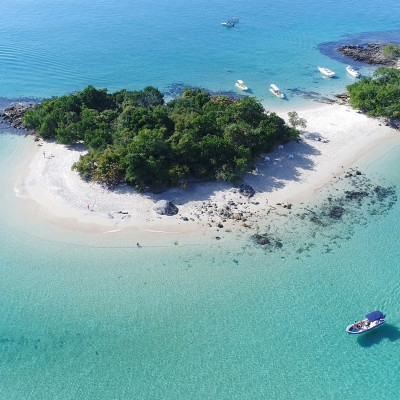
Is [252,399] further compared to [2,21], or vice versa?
[2,21]

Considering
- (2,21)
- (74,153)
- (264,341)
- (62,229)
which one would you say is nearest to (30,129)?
(74,153)

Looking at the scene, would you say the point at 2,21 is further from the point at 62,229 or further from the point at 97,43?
→ the point at 62,229

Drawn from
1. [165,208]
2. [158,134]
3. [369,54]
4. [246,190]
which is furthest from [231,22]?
[165,208]

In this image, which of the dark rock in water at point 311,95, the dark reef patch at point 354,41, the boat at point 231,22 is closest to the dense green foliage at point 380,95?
the dark rock in water at point 311,95

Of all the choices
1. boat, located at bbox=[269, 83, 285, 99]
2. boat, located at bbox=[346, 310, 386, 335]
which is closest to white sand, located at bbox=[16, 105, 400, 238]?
boat, located at bbox=[269, 83, 285, 99]

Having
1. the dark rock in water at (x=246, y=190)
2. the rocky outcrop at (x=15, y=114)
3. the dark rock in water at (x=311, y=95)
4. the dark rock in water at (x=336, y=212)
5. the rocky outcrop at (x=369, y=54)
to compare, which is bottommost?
the dark rock in water at (x=336, y=212)

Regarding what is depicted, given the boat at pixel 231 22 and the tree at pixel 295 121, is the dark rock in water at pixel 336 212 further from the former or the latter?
the boat at pixel 231 22
